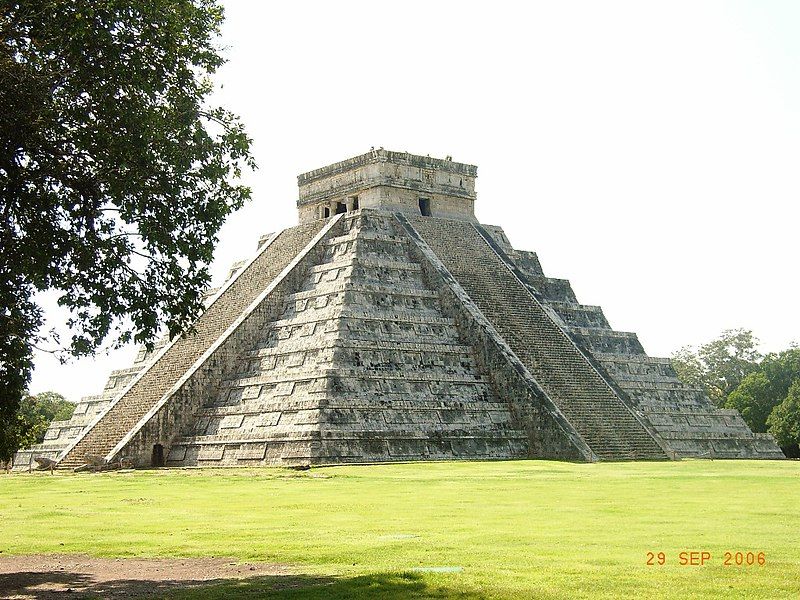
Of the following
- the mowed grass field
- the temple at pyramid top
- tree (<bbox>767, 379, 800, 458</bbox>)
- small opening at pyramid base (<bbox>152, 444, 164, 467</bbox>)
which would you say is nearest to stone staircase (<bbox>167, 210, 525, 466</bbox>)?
small opening at pyramid base (<bbox>152, 444, 164, 467</bbox>)

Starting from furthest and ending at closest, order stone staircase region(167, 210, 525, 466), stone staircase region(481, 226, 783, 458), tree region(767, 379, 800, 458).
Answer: tree region(767, 379, 800, 458) → stone staircase region(481, 226, 783, 458) → stone staircase region(167, 210, 525, 466)

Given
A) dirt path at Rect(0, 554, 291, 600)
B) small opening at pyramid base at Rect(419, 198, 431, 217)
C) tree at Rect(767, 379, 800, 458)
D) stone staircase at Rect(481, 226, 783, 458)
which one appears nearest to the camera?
dirt path at Rect(0, 554, 291, 600)

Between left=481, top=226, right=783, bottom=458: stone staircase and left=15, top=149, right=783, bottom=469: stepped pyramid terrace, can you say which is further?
left=481, top=226, right=783, bottom=458: stone staircase

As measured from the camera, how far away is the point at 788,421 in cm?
4938

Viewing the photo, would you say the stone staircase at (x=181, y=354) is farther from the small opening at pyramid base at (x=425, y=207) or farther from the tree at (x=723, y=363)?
the tree at (x=723, y=363)

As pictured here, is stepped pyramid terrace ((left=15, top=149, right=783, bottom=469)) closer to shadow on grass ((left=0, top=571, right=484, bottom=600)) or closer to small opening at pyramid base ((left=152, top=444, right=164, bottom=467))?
small opening at pyramid base ((left=152, top=444, right=164, bottom=467))

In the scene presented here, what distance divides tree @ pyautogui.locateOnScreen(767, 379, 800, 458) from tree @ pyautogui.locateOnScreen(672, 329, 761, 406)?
17125 millimetres

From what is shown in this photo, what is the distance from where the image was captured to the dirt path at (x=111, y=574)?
10.8 m

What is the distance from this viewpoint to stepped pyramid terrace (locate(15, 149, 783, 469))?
29.5 metres

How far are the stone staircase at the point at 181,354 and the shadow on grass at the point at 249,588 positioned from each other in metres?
18.5

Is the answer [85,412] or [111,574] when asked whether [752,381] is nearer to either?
[85,412]

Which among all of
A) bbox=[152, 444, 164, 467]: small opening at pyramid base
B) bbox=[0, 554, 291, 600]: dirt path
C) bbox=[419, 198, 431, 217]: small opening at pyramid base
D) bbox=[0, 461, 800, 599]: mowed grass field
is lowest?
bbox=[0, 554, 291, 600]: dirt path

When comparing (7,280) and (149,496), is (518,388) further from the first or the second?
(7,280)

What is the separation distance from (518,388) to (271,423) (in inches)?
287
